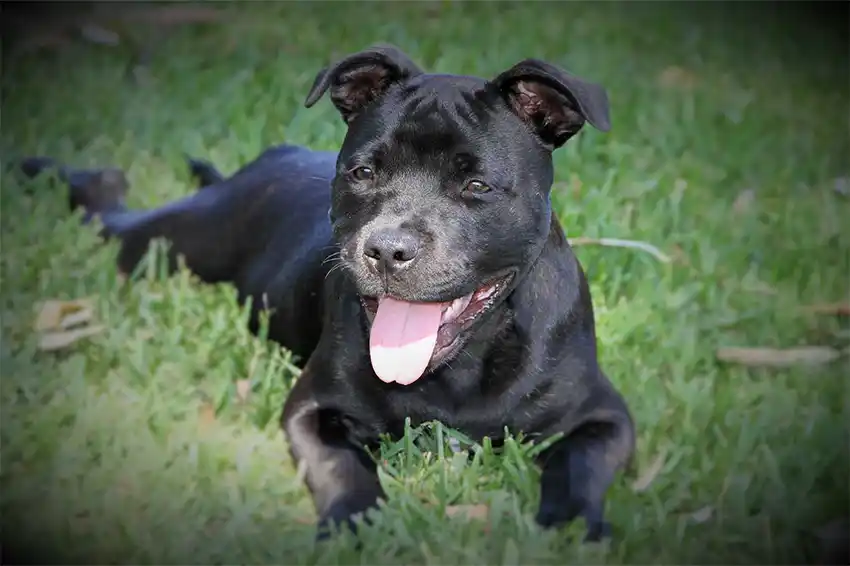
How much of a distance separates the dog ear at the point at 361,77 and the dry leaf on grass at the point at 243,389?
900 millimetres

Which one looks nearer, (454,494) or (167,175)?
(454,494)

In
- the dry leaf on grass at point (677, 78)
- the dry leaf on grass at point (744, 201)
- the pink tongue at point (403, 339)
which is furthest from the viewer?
the dry leaf on grass at point (677, 78)

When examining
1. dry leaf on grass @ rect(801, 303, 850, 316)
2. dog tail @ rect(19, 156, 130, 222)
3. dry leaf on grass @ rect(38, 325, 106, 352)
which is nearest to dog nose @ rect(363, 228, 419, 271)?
dry leaf on grass @ rect(38, 325, 106, 352)

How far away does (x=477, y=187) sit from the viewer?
117 inches

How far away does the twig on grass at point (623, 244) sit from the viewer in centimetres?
384

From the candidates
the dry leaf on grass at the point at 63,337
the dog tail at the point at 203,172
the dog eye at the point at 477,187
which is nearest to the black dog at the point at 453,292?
the dog eye at the point at 477,187

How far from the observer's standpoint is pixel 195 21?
18.3ft

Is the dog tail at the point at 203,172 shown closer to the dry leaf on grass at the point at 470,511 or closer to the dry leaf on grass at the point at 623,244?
the dry leaf on grass at the point at 623,244

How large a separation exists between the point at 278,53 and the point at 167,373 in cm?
182

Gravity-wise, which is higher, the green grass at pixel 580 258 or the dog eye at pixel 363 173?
the dog eye at pixel 363 173

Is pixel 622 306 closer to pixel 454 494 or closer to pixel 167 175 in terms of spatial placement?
pixel 454 494

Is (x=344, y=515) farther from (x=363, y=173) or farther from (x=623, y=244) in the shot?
→ (x=623, y=244)

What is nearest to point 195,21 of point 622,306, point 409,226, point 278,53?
point 278,53

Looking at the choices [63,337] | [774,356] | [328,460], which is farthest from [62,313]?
[774,356]
